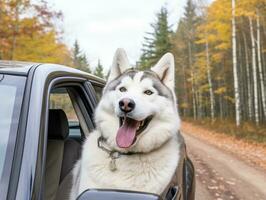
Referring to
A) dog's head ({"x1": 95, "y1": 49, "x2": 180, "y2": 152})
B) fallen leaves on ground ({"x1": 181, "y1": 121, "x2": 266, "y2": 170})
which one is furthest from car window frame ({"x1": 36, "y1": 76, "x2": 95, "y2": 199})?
fallen leaves on ground ({"x1": 181, "y1": 121, "x2": 266, "y2": 170})

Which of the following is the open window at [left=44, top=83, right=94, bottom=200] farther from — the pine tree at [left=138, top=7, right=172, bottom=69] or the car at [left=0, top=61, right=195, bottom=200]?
the pine tree at [left=138, top=7, right=172, bottom=69]

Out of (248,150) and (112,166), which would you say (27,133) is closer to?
(112,166)

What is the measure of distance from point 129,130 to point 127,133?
0.18 ft

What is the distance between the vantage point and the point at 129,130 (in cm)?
262

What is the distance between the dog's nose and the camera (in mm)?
2447

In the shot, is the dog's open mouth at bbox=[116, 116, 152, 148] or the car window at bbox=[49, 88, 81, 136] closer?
the dog's open mouth at bbox=[116, 116, 152, 148]

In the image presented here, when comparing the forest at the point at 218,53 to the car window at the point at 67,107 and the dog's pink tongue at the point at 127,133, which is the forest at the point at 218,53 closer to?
the car window at the point at 67,107

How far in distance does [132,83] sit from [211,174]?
7.05m

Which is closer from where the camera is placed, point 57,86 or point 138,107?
point 57,86

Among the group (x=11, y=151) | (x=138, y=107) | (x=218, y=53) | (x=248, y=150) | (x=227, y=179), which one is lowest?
(x=227, y=179)

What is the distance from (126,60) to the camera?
3076 millimetres

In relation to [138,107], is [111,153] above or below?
below

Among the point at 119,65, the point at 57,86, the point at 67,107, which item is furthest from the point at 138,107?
the point at 67,107

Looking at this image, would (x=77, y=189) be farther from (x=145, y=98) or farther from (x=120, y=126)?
(x=145, y=98)
